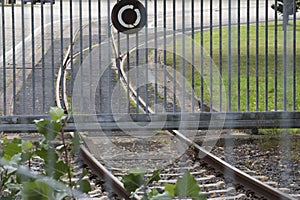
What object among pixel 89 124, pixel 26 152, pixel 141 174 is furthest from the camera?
pixel 89 124

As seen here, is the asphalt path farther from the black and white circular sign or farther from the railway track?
the railway track

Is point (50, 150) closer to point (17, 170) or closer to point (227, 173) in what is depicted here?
point (17, 170)

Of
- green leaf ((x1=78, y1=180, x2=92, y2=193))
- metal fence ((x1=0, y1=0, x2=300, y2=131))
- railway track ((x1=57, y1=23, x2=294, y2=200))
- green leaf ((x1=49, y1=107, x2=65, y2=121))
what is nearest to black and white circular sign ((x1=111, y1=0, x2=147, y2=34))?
metal fence ((x1=0, y1=0, x2=300, y2=131))

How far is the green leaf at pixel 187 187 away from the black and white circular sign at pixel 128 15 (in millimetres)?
7558

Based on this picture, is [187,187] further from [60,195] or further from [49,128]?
[49,128]

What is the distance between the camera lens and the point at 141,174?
1653mm

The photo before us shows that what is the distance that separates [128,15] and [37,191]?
7.79 metres

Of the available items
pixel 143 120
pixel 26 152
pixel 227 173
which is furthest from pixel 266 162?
pixel 26 152

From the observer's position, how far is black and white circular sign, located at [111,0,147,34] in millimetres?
9125

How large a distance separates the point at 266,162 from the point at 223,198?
1834 mm

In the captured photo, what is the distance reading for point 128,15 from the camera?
363 inches

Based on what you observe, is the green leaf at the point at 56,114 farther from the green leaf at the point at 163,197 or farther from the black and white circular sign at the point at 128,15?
the black and white circular sign at the point at 128,15

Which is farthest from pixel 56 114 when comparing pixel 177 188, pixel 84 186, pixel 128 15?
pixel 128 15

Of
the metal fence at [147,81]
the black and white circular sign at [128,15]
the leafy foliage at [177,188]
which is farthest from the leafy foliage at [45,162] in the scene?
the black and white circular sign at [128,15]
